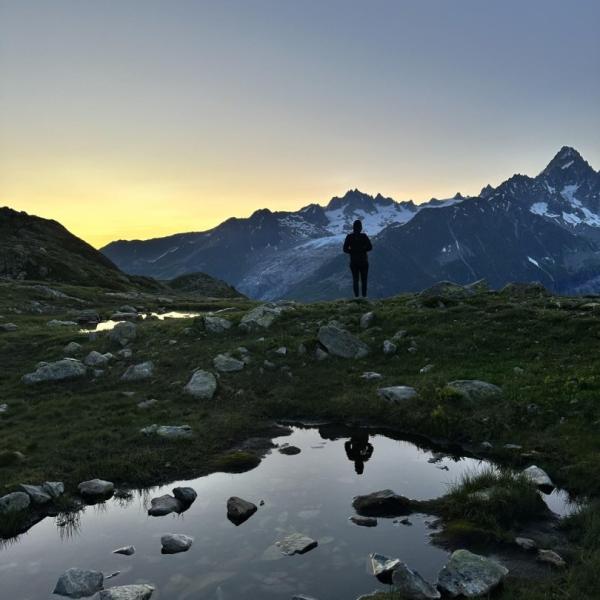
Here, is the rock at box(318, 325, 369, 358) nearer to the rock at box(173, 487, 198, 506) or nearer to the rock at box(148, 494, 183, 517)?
the rock at box(173, 487, 198, 506)


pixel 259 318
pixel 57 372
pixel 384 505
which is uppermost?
pixel 259 318

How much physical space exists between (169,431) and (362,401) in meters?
6.74

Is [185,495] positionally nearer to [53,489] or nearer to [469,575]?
[53,489]

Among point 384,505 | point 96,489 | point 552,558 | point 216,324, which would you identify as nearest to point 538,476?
point 552,558

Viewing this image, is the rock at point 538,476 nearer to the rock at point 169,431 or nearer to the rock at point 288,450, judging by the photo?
the rock at point 288,450

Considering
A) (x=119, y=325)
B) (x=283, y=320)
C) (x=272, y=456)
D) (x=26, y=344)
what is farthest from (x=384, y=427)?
(x=26, y=344)

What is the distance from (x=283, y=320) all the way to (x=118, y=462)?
49.4ft

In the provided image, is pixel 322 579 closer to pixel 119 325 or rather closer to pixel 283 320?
pixel 283 320

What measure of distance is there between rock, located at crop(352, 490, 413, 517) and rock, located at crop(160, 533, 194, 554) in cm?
390

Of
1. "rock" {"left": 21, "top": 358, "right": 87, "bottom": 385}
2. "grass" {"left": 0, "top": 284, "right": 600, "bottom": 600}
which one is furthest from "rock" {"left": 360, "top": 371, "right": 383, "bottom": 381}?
"rock" {"left": 21, "top": 358, "right": 87, "bottom": 385}

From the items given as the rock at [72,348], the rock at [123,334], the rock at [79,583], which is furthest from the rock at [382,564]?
the rock at [72,348]

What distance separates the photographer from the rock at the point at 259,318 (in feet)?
94.5

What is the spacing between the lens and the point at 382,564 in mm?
10406

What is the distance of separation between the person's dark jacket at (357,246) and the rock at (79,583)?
81.9ft
